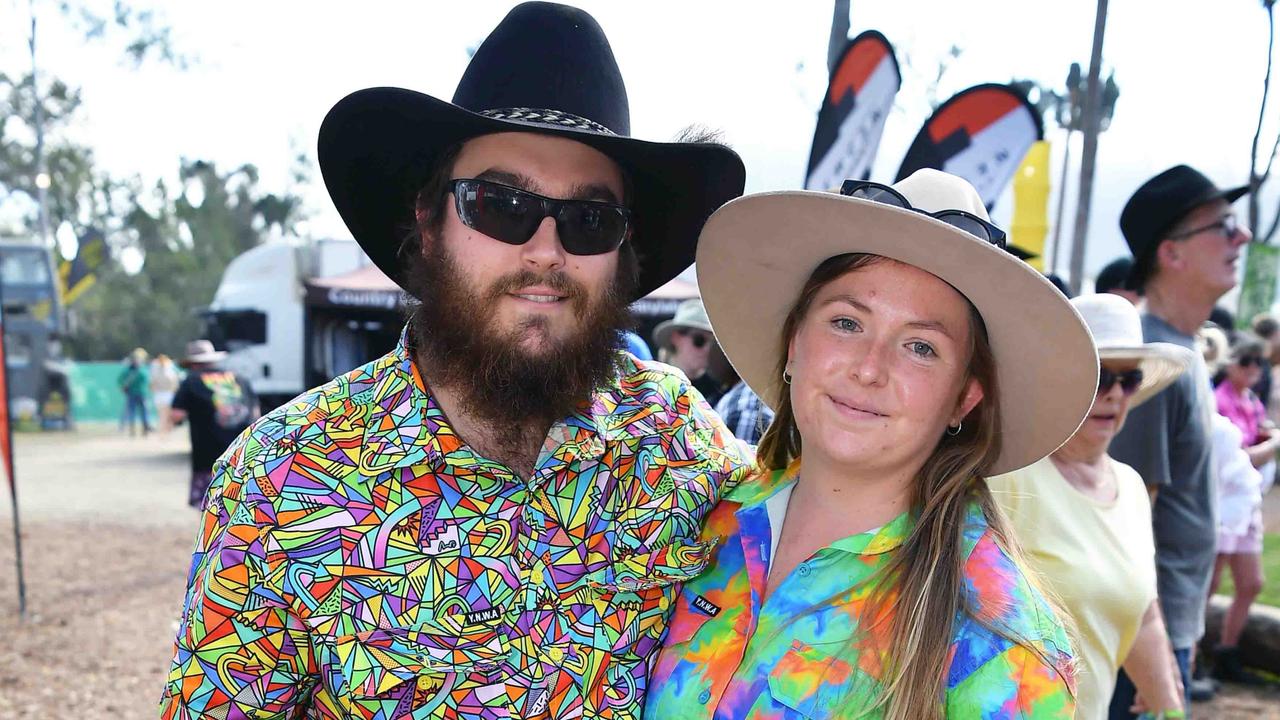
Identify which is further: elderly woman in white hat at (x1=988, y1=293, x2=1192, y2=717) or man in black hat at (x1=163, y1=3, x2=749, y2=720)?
elderly woman in white hat at (x1=988, y1=293, x2=1192, y2=717)

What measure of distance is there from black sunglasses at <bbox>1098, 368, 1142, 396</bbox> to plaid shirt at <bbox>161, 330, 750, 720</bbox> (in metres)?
1.57

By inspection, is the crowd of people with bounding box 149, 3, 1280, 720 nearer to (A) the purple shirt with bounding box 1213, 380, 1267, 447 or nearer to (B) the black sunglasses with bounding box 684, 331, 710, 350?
(B) the black sunglasses with bounding box 684, 331, 710, 350

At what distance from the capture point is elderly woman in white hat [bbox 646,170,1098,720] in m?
1.48

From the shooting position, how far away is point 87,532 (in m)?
9.20

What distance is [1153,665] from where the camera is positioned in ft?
9.00

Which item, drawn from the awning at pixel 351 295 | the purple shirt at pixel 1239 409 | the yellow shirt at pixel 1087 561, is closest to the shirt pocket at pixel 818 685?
the yellow shirt at pixel 1087 561

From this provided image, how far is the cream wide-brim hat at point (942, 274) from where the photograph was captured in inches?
63.8

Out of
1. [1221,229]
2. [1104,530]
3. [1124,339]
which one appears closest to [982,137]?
[1221,229]

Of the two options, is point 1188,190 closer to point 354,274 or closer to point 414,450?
point 414,450

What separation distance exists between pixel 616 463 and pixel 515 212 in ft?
1.90

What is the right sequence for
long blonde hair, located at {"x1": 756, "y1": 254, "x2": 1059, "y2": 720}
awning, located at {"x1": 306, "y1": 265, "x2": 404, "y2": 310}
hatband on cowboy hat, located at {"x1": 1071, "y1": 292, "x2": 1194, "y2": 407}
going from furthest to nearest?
awning, located at {"x1": 306, "y1": 265, "x2": 404, "y2": 310}
hatband on cowboy hat, located at {"x1": 1071, "y1": 292, "x2": 1194, "y2": 407}
long blonde hair, located at {"x1": 756, "y1": 254, "x2": 1059, "y2": 720}

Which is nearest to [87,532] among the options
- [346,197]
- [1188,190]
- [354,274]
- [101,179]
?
[354,274]

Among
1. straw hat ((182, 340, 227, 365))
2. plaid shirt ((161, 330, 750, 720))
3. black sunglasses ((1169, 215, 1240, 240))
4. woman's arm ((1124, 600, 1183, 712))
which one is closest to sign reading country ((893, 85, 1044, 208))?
black sunglasses ((1169, 215, 1240, 240))

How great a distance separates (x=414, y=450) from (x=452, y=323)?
0.33 metres
